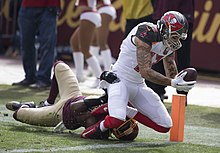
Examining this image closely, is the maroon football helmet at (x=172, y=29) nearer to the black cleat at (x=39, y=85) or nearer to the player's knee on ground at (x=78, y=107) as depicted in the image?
the player's knee on ground at (x=78, y=107)

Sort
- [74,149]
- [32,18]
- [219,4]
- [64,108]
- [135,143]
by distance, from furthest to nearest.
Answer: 1. [219,4]
2. [32,18]
3. [64,108]
4. [135,143]
5. [74,149]

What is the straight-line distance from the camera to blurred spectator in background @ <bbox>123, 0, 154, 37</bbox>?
34.2ft

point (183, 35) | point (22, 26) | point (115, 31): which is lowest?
point (115, 31)

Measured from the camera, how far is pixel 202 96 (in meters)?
11.7

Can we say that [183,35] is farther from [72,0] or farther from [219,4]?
[72,0]

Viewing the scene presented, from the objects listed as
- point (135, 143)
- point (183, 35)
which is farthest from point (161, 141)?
point (183, 35)

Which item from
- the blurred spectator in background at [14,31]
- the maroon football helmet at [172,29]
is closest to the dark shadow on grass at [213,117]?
the maroon football helmet at [172,29]

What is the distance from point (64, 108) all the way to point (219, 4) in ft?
23.5

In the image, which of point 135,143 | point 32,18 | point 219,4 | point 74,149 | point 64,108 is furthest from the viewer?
point 219,4

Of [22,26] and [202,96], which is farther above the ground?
[22,26]

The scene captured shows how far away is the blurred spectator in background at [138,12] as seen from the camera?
34.2 feet

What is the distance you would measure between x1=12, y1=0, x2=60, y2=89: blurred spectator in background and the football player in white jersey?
414cm

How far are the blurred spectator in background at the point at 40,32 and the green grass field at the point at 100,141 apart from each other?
2554mm

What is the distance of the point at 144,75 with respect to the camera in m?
7.20
